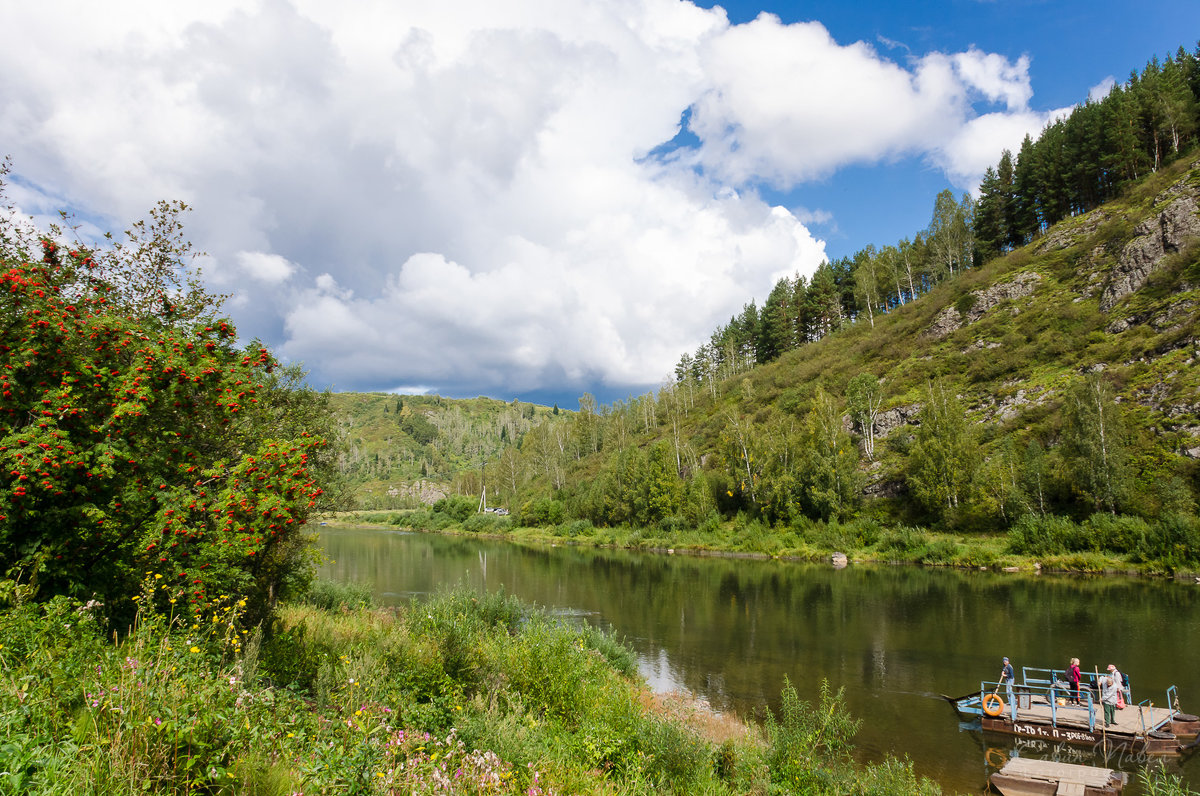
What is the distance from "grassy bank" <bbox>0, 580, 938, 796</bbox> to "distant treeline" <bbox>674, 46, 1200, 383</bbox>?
10941 cm

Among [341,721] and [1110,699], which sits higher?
[341,721]

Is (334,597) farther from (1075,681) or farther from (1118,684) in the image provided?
(1118,684)

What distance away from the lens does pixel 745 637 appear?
94.4 ft

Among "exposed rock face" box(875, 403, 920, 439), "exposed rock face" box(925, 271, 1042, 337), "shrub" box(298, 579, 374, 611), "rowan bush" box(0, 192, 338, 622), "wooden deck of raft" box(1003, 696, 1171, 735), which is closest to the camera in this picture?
"rowan bush" box(0, 192, 338, 622)

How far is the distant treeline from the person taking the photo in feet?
278

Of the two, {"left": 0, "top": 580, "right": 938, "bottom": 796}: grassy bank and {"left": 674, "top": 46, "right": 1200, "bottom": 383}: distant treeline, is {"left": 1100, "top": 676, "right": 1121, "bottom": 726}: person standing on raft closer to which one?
{"left": 0, "top": 580, "right": 938, "bottom": 796}: grassy bank

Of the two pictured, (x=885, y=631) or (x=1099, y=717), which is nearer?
(x=1099, y=717)

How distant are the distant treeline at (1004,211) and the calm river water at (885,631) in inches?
3091

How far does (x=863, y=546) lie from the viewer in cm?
5741

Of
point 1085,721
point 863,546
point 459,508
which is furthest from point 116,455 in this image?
point 459,508

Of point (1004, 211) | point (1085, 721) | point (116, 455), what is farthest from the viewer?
point (1004, 211)

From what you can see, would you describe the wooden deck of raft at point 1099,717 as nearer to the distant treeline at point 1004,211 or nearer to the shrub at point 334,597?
the shrub at point 334,597

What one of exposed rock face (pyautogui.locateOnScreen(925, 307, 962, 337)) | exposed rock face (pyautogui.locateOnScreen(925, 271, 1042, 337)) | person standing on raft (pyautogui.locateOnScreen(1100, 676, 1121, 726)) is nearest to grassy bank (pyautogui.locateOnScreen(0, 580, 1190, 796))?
person standing on raft (pyautogui.locateOnScreen(1100, 676, 1121, 726))

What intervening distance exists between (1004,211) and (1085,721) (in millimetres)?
113760
